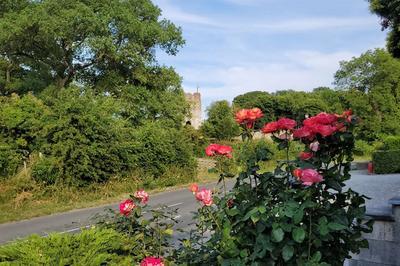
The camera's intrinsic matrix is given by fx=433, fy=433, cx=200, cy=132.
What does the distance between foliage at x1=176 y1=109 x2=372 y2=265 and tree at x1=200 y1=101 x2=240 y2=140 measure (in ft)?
119

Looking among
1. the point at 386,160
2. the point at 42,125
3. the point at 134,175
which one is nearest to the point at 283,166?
the point at 42,125

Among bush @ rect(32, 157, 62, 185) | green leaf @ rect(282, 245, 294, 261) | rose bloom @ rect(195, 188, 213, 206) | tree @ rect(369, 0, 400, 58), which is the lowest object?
bush @ rect(32, 157, 62, 185)

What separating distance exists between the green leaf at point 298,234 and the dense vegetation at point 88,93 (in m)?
15.5

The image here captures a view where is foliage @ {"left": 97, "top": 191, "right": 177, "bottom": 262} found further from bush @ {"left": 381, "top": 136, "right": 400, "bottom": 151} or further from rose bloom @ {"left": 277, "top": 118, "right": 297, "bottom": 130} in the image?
bush @ {"left": 381, "top": 136, "right": 400, "bottom": 151}

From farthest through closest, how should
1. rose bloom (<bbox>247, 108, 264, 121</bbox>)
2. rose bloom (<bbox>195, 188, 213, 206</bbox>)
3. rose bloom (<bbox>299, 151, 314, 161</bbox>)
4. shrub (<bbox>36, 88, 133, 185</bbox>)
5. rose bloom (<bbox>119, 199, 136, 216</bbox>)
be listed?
1. shrub (<bbox>36, 88, 133, 185</bbox>)
2. rose bloom (<bbox>119, 199, 136, 216</bbox>)
3. rose bloom (<bbox>195, 188, 213, 206</bbox>)
4. rose bloom (<bbox>247, 108, 264, 121</bbox>)
5. rose bloom (<bbox>299, 151, 314, 161</bbox>)

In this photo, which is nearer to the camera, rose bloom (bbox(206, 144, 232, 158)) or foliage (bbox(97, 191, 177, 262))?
rose bloom (bbox(206, 144, 232, 158))

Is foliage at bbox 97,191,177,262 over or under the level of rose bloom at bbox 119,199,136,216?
under

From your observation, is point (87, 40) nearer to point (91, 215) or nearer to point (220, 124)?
point (220, 124)

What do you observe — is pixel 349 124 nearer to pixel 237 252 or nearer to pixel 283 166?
pixel 283 166

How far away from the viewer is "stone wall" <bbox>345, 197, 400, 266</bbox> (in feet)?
13.1


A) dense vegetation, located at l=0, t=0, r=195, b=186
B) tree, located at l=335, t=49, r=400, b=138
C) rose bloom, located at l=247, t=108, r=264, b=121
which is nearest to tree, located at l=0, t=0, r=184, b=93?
dense vegetation, located at l=0, t=0, r=195, b=186

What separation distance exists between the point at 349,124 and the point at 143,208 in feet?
7.01

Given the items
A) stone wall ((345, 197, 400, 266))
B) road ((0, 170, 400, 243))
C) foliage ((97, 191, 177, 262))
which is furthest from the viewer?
road ((0, 170, 400, 243))

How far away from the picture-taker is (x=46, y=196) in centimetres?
1658
